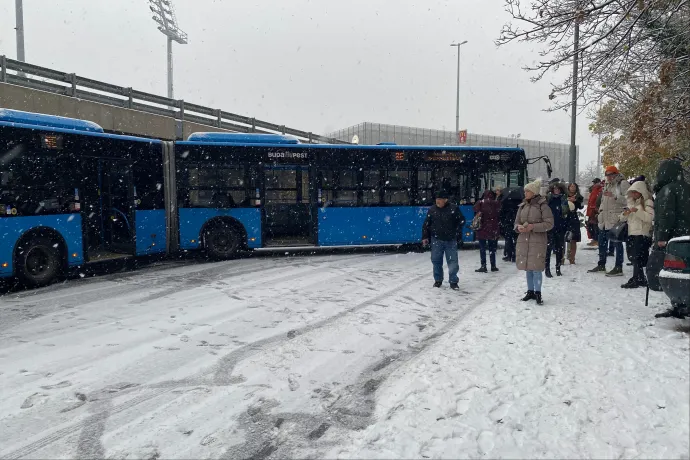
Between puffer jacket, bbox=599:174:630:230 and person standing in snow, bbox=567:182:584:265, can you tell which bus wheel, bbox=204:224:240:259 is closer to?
person standing in snow, bbox=567:182:584:265

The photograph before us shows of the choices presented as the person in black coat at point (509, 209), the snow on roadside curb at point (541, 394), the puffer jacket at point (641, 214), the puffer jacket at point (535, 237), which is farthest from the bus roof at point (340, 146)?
the snow on roadside curb at point (541, 394)

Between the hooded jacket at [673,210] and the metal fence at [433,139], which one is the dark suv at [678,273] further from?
the metal fence at [433,139]

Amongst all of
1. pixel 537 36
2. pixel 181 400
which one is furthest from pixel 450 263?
pixel 181 400

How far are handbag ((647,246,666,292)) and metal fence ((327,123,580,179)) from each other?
31229mm

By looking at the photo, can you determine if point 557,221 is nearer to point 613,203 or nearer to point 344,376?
point 613,203

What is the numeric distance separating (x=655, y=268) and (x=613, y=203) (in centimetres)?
381

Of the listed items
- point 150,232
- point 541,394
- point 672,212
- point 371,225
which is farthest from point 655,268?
point 150,232

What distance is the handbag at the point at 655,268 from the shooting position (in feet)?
19.8

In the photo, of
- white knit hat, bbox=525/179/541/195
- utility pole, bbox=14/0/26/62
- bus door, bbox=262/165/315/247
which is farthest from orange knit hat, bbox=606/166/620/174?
utility pole, bbox=14/0/26/62

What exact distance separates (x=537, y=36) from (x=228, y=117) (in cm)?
1780

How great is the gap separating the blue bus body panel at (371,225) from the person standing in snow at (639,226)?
6.68 m

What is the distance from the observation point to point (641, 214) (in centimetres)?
769

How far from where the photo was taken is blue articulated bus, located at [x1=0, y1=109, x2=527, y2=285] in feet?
30.2

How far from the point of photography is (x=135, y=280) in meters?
9.98
